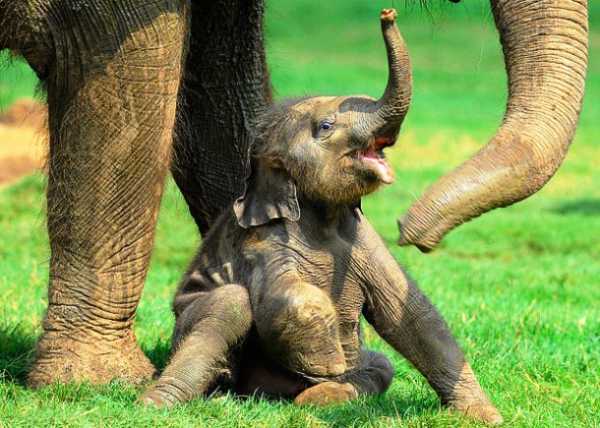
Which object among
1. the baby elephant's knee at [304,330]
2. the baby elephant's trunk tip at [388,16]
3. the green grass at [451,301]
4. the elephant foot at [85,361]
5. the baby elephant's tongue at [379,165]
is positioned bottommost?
the green grass at [451,301]

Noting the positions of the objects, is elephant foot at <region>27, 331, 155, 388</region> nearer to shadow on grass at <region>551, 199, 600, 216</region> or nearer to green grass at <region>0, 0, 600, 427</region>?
green grass at <region>0, 0, 600, 427</region>

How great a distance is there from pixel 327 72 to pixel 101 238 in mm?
25124

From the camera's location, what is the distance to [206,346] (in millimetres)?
5402

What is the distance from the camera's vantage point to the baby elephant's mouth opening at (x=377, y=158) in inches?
203

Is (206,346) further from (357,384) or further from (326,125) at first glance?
(326,125)

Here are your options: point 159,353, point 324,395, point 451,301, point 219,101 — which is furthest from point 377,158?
point 451,301

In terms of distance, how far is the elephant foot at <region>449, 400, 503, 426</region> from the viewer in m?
5.25

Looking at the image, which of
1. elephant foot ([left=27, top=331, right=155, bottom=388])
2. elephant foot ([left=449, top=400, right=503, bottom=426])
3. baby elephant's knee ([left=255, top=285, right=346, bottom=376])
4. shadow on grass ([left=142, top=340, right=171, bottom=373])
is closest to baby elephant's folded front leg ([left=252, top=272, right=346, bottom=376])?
baby elephant's knee ([left=255, top=285, right=346, bottom=376])

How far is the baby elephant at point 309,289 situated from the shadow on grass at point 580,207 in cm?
969

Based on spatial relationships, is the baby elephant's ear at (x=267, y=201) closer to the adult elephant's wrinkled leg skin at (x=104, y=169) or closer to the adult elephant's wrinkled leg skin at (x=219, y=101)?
the adult elephant's wrinkled leg skin at (x=104, y=169)

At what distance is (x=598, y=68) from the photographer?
1283 inches

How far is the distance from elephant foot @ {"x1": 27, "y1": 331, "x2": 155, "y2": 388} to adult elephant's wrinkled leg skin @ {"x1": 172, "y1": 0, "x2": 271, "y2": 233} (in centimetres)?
130

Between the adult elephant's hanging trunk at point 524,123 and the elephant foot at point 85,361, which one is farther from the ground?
the adult elephant's hanging trunk at point 524,123

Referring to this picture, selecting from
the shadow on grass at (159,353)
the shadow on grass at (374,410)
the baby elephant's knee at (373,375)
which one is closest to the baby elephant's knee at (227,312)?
the shadow on grass at (374,410)
